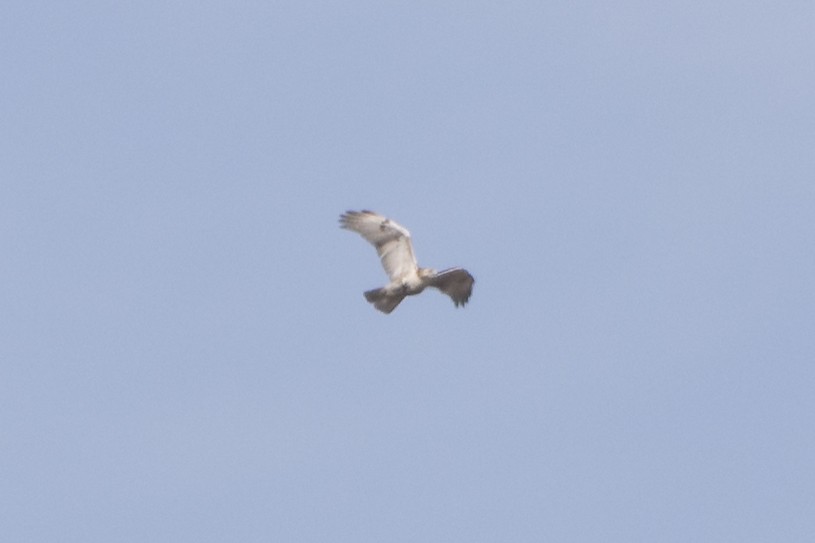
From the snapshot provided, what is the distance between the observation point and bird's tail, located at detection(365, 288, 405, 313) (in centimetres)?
2684

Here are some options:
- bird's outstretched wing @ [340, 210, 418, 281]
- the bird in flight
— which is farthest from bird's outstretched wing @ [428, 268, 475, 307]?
bird's outstretched wing @ [340, 210, 418, 281]

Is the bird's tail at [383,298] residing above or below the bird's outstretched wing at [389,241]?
below

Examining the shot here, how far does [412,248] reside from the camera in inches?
1059

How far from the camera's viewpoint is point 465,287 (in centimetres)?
2691

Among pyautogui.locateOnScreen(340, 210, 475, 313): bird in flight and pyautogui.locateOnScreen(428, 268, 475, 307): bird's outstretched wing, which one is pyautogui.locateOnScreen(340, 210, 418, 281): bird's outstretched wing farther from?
pyautogui.locateOnScreen(428, 268, 475, 307): bird's outstretched wing

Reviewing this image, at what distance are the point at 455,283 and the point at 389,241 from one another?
170 cm

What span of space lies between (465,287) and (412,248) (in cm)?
139

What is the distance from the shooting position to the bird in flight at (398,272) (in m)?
26.7

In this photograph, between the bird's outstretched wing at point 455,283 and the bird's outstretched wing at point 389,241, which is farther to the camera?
the bird's outstretched wing at point 389,241

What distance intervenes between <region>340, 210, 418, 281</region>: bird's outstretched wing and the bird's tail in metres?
0.36

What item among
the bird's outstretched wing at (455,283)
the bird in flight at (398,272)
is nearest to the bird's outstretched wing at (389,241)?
the bird in flight at (398,272)

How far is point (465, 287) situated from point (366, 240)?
92.5 inches

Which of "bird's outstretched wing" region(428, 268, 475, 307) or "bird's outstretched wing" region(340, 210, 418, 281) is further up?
"bird's outstretched wing" region(340, 210, 418, 281)

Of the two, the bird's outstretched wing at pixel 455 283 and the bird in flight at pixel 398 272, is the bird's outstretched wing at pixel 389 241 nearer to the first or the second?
the bird in flight at pixel 398 272
